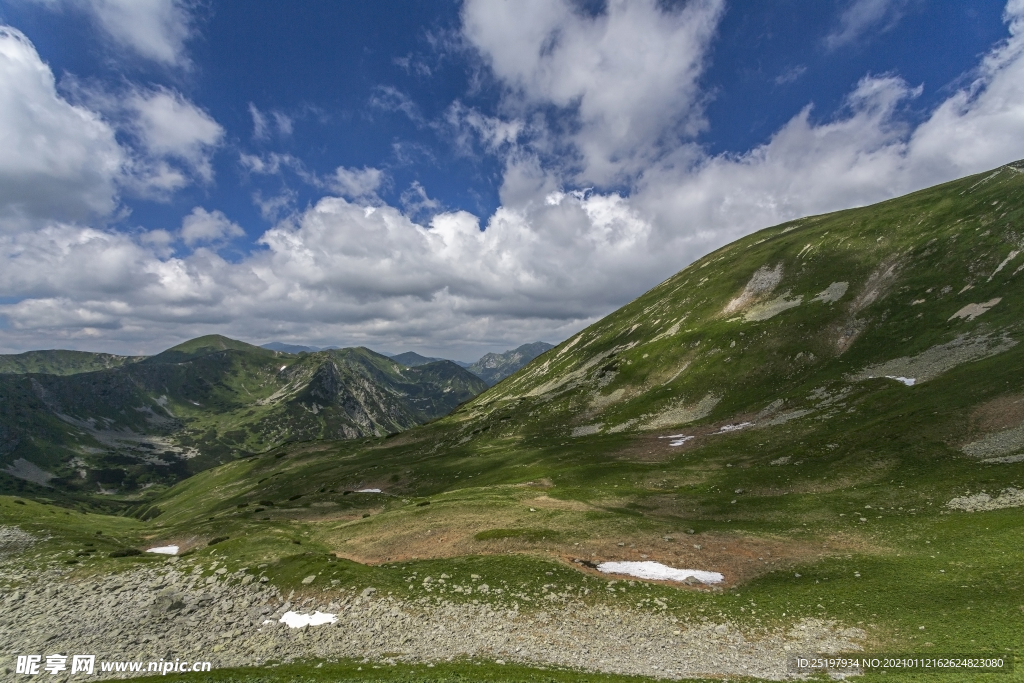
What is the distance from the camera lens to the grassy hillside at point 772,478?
32.4 metres

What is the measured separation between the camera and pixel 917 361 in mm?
79500

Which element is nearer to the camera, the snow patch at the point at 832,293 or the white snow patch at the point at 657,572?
the white snow patch at the point at 657,572

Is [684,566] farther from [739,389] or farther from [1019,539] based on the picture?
[739,389]

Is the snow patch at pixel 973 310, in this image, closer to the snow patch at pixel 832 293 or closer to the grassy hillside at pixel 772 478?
the grassy hillside at pixel 772 478

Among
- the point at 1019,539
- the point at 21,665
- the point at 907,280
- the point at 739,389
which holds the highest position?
the point at 907,280

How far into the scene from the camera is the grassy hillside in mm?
32375

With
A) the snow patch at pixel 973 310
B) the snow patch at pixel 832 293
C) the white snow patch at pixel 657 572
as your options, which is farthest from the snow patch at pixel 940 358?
the white snow patch at pixel 657 572

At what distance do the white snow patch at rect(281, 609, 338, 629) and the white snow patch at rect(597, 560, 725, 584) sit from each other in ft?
74.5

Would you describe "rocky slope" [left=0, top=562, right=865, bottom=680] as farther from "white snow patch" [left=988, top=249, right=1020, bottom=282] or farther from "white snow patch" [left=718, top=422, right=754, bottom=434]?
"white snow patch" [left=988, top=249, right=1020, bottom=282]

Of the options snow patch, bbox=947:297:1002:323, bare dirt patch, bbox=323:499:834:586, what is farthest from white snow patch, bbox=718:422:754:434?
bare dirt patch, bbox=323:499:834:586

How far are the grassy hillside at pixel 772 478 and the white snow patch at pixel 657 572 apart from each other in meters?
1.05

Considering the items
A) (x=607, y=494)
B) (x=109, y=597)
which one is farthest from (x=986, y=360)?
(x=109, y=597)

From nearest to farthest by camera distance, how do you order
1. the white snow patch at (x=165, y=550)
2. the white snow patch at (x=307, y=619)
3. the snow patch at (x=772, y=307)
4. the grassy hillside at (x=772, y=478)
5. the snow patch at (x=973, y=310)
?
1. the grassy hillside at (x=772, y=478)
2. the white snow patch at (x=307, y=619)
3. the white snow patch at (x=165, y=550)
4. the snow patch at (x=973, y=310)
5. the snow patch at (x=772, y=307)

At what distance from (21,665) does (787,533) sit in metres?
63.1
